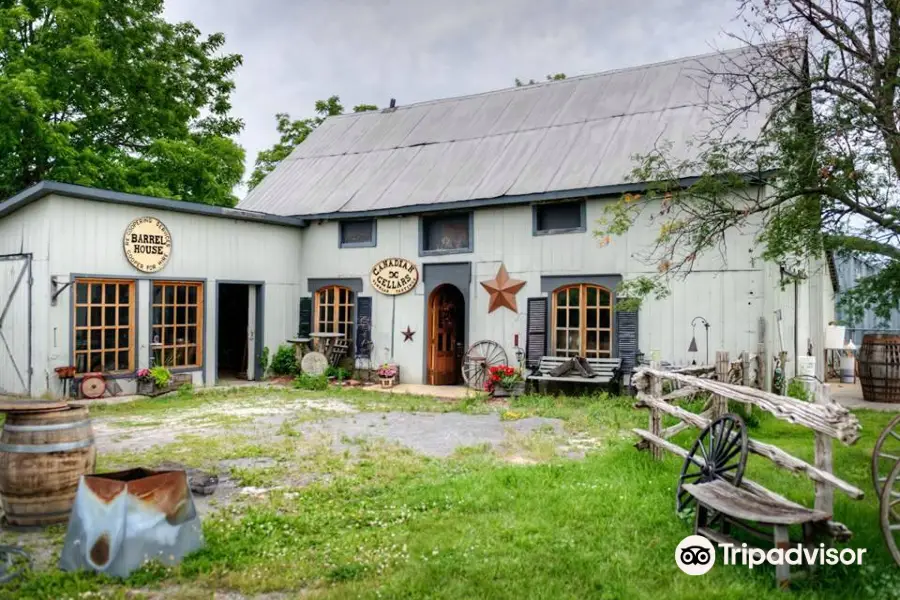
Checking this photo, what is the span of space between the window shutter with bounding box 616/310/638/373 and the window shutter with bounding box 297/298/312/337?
698 cm

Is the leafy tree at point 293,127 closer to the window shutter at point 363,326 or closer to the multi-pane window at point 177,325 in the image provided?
the window shutter at point 363,326

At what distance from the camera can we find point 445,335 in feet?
46.3

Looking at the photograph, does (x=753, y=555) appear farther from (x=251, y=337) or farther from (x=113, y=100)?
(x=113, y=100)

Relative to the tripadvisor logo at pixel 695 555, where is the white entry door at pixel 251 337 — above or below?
above

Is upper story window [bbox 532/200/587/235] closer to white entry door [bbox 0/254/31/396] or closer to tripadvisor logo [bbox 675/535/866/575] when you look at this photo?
tripadvisor logo [bbox 675/535/866/575]

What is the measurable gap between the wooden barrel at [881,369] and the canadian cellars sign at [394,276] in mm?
8358

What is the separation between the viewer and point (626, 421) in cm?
901

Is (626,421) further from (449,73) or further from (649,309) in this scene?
(449,73)

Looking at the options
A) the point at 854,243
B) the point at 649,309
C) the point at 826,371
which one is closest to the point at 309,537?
the point at 854,243

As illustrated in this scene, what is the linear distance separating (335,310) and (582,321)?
5591mm

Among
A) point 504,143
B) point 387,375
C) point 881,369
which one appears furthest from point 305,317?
point 881,369

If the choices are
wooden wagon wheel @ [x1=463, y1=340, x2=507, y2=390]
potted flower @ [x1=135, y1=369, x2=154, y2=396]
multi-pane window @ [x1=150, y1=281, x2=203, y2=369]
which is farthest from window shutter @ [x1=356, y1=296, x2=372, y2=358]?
potted flower @ [x1=135, y1=369, x2=154, y2=396]

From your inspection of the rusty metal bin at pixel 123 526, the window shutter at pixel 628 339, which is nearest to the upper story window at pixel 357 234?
the window shutter at pixel 628 339

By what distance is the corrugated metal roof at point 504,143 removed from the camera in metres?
12.7
